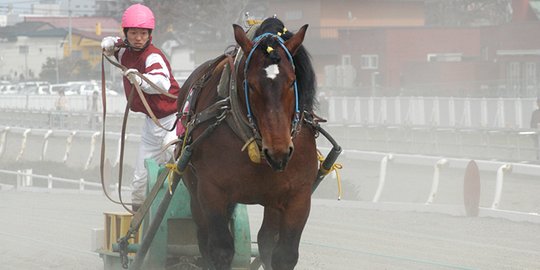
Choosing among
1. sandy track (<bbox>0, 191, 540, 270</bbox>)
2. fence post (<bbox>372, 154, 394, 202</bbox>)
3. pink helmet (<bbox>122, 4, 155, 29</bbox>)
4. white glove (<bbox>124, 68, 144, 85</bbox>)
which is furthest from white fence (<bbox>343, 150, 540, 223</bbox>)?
white glove (<bbox>124, 68, 144, 85</bbox>)

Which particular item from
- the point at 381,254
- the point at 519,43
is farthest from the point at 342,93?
the point at 381,254

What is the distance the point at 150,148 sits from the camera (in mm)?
8242

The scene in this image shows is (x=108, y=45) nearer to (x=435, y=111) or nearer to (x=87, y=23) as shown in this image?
(x=435, y=111)

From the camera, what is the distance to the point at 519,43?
151ft

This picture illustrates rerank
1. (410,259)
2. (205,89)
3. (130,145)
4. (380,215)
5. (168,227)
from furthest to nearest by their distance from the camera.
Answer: (130,145)
(380,215)
(410,259)
(168,227)
(205,89)

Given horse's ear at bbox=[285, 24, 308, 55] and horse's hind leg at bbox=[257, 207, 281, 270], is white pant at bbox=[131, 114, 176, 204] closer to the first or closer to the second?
horse's hind leg at bbox=[257, 207, 281, 270]

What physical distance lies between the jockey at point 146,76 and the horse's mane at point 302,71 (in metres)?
1.42

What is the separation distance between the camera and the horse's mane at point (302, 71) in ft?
20.5

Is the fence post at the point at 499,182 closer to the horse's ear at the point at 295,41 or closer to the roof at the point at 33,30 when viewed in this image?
the horse's ear at the point at 295,41

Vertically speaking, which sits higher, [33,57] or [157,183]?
[33,57]

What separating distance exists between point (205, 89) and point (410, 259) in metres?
4.20

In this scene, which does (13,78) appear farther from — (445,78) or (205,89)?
(205,89)

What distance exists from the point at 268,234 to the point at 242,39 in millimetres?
1474

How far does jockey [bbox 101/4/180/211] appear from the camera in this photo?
7777 millimetres
